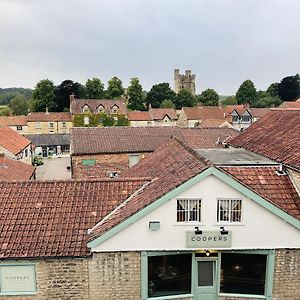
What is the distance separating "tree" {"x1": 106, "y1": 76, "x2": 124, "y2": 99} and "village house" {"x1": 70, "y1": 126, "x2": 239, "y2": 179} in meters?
62.7

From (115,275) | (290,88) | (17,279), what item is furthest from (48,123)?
(290,88)

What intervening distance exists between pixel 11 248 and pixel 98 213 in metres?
2.79

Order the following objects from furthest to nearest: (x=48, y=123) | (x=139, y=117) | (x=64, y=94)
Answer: (x=64, y=94)
(x=139, y=117)
(x=48, y=123)

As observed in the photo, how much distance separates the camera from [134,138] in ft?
102

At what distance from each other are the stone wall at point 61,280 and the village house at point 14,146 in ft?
86.0

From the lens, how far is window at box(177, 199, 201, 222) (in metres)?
10.2

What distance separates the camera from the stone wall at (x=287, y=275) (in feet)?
34.1

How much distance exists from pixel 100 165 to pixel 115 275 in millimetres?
18582

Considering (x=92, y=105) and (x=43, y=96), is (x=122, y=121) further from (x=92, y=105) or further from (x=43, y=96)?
(x=43, y=96)

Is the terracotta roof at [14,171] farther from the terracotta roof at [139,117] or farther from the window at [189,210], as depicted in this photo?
the terracotta roof at [139,117]

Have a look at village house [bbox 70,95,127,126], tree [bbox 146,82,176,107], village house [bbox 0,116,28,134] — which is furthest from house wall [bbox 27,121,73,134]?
tree [bbox 146,82,176,107]

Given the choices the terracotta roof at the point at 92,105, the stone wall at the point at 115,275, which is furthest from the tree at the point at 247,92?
the stone wall at the point at 115,275

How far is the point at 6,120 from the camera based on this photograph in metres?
66.9

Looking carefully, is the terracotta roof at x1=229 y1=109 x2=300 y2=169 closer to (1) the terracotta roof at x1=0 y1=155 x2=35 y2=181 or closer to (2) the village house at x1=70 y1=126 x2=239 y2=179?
(2) the village house at x1=70 y1=126 x2=239 y2=179
